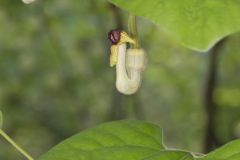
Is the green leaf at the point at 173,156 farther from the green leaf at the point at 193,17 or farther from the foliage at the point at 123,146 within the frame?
the green leaf at the point at 193,17

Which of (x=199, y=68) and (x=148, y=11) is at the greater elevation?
(x=148, y=11)

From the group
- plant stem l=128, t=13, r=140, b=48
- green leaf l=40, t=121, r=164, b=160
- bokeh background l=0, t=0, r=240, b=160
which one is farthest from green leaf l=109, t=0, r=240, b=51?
bokeh background l=0, t=0, r=240, b=160

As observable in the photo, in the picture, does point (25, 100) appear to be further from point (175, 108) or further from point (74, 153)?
point (74, 153)

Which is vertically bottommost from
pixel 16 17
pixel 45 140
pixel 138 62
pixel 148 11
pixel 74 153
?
pixel 45 140

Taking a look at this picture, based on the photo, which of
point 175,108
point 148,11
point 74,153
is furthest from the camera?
point 175,108

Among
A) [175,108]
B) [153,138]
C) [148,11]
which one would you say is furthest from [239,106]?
[148,11]

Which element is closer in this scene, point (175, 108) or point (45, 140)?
point (45, 140)

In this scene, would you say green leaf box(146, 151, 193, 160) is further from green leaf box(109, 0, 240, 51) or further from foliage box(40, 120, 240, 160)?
green leaf box(109, 0, 240, 51)
